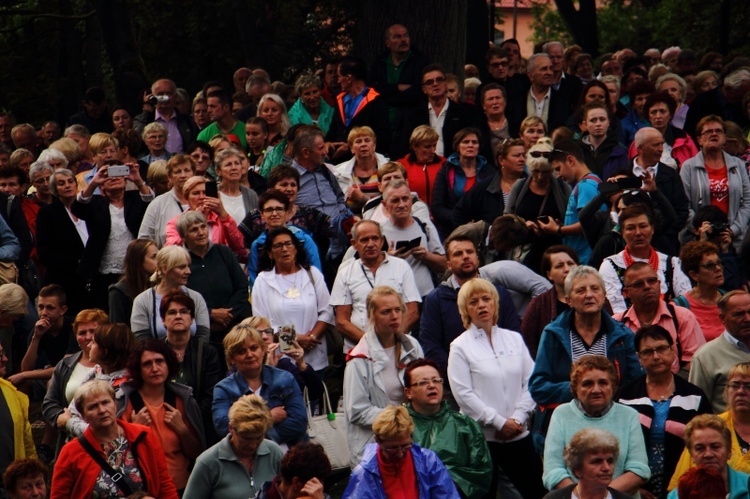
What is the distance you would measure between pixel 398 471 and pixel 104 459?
5.90 feet

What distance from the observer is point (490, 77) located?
56.4ft

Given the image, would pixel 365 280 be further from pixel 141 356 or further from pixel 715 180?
pixel 715 180

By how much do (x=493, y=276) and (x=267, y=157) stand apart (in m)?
3.85

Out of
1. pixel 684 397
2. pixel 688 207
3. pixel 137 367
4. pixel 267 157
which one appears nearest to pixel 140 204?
pixel 267 157

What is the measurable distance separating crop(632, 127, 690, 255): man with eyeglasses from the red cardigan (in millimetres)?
5193

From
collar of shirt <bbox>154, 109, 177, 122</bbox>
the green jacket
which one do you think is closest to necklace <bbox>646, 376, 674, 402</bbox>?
the green jacket

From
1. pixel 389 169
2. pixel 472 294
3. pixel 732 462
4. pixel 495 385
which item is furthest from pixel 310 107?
pixel 732 462

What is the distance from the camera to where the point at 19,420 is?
1009 cm

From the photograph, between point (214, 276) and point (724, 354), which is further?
point (214, 276)

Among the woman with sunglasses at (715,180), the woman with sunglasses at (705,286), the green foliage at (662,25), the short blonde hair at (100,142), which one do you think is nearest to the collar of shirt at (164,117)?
the short blonde hair at (100,142)

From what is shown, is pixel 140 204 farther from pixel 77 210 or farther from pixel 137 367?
pixel 137 367

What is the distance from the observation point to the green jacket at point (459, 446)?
920 cm

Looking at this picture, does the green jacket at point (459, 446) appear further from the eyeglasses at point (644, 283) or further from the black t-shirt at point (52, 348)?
the black t-shirt at point (52, 348)

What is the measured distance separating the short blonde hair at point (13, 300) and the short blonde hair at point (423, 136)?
3771mm
